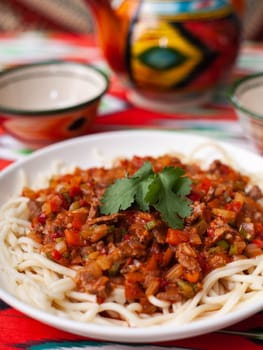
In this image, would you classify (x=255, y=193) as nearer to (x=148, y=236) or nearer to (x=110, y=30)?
(x=148, y=236)

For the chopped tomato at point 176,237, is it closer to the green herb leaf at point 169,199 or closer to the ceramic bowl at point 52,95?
the green herb leaf at point 169,199

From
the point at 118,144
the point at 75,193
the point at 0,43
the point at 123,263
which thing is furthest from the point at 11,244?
the point at 0,43

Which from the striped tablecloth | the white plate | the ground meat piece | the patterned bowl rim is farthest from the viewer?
the patterned bowl rim

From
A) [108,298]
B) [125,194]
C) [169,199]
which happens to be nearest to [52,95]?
[125,194]

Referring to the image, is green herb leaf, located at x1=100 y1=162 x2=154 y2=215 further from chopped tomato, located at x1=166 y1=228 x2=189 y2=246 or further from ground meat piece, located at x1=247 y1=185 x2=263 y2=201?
ground meat piece, located at x1=247 y1=185 x2=263 y2=201

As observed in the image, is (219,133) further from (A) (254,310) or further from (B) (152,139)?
(A) (254,310)

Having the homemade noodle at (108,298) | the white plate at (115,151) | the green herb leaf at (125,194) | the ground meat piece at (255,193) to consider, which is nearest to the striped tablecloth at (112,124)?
the homemade noodle at (108,298)

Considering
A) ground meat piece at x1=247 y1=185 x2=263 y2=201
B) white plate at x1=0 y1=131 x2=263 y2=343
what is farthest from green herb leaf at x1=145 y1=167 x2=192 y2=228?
white plate at x1=0 y1=131 x2=263 y2=343
